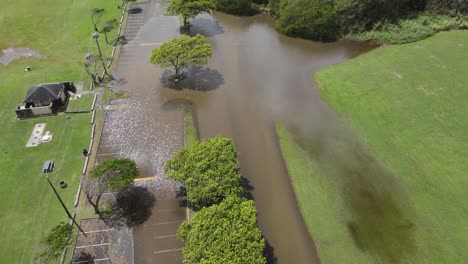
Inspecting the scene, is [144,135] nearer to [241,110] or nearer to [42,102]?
[241,110]

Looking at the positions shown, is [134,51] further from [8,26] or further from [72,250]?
[72,250]

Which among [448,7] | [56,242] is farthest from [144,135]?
[448,7]

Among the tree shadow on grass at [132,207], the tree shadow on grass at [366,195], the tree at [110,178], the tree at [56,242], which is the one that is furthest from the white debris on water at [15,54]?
the tree shadow on grass at [366,195]

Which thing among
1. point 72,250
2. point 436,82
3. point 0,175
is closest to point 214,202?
point 72,250

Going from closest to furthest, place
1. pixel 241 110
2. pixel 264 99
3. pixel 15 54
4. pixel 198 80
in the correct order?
pixel 241 110 → pixel 264 99 → pixel 198 80 → pixel 15 54

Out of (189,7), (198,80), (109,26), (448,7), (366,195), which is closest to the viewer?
(366,195)

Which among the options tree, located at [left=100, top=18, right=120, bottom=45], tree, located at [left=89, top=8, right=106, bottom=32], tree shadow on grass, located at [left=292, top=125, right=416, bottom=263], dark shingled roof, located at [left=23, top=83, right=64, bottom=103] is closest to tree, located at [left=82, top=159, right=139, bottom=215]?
dark shingled roof, located at [left=23, top=83, right=64, bottom=103]

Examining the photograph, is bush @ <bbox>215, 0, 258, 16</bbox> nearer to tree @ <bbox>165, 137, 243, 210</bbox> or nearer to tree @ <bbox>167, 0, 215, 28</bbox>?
tree @ <bbox>167, 0, 215, 28</bbox>
